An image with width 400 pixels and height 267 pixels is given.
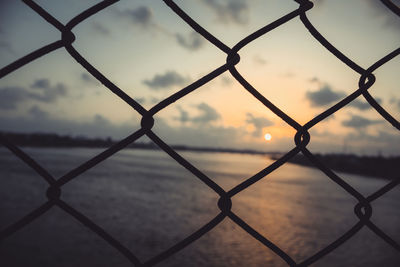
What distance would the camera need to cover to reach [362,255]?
9086 mm

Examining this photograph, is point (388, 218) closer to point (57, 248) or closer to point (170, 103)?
point (57, 248)

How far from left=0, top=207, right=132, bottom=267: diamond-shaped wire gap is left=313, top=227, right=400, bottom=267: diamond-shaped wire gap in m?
6.07

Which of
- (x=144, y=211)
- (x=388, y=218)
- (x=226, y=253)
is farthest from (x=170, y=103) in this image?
(x=388, y=218)

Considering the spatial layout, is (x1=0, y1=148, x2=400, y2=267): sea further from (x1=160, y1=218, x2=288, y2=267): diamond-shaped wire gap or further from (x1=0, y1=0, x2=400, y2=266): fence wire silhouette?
(x1=0, y1=0, x2=400, y2=266): fence wire silhouette

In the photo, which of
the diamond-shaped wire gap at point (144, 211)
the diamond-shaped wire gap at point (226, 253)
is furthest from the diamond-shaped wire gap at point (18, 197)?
the diamond-shaped wire gap at point (226, 253)

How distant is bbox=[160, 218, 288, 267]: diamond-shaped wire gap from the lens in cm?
810

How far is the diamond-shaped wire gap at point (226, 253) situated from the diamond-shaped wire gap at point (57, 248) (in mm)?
1695

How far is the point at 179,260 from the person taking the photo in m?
8.30

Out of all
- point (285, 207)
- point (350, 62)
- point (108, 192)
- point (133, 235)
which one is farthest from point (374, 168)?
point (350, 62)

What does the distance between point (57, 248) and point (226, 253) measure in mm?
4947

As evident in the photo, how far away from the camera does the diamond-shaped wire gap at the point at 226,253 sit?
810cm

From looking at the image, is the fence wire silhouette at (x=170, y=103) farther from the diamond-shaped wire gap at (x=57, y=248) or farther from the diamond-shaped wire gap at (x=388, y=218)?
the diamond-shaped wire gap at (x=388, y=218)

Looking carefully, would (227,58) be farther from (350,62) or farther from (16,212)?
(16,212)

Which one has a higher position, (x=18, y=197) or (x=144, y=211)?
(x=18, y=197)
